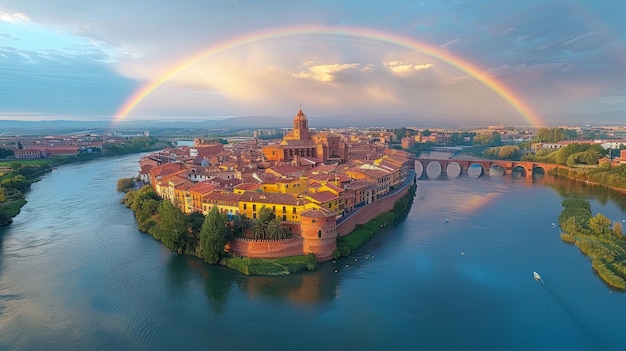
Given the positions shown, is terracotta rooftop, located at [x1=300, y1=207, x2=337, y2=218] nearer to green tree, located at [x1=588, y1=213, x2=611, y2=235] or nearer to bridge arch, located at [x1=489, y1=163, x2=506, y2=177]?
green tree, located at [x1=588, y1=213, x2=611, y2=235]

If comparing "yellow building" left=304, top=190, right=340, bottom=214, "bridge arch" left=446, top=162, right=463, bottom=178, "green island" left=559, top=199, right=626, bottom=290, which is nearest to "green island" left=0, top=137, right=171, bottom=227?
"yellow building" left=304, top=190, right=340, bottom=214

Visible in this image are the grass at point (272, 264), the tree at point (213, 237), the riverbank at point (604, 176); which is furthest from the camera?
the riverbank at point (604, 176)

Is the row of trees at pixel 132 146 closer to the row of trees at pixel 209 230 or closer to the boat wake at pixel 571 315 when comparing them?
the row of trees at pixel 209 230

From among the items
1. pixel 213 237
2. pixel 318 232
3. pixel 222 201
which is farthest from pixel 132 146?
pixel 318 232

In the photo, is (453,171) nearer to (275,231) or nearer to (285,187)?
(285,187)

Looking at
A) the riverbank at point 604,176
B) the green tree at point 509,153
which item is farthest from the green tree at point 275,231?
the green tree at point 509,153
